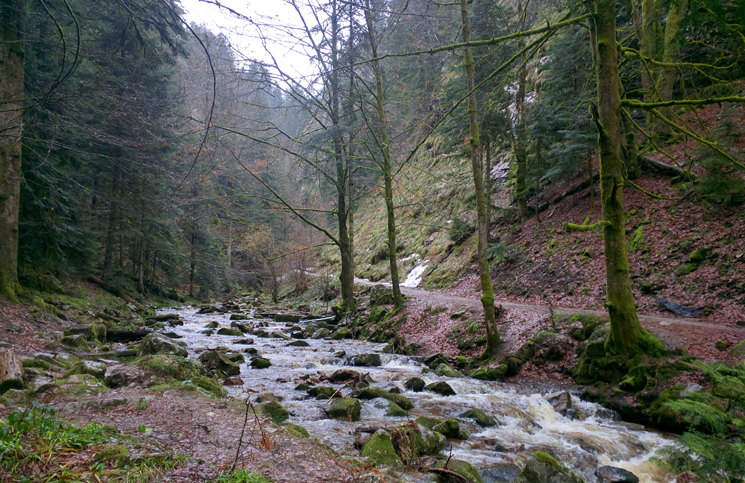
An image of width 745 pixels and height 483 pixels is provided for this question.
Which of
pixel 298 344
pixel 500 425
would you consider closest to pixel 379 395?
pixel 500 425

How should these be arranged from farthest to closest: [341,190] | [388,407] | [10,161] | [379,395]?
[341,190]
[10,161]
[379,395]
[388,407]

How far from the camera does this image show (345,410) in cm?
599

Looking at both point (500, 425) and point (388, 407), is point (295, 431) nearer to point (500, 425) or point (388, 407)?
point (388, 407)

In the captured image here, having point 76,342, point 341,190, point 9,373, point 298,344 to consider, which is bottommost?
point 298,344

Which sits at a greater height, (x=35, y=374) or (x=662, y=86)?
(x=662, y=86)

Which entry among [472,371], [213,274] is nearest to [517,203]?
[472,371]

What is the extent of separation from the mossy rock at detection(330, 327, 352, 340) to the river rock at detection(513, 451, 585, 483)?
10660mm

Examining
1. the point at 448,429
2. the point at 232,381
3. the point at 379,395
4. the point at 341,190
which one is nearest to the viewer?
the point at 448,429

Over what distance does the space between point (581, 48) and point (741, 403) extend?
13648mm

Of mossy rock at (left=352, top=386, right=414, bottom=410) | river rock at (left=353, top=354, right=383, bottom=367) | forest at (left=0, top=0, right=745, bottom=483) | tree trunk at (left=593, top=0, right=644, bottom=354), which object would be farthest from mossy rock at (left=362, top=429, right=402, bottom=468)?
river rock at (left=353, top=354, right=383, bottom=367)

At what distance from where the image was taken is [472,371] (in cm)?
888

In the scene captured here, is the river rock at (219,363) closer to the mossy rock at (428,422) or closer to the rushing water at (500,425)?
the rushing water at (500,425)

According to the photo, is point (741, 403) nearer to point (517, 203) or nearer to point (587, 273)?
point (587, 273)

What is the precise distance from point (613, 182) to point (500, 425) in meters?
4.62
